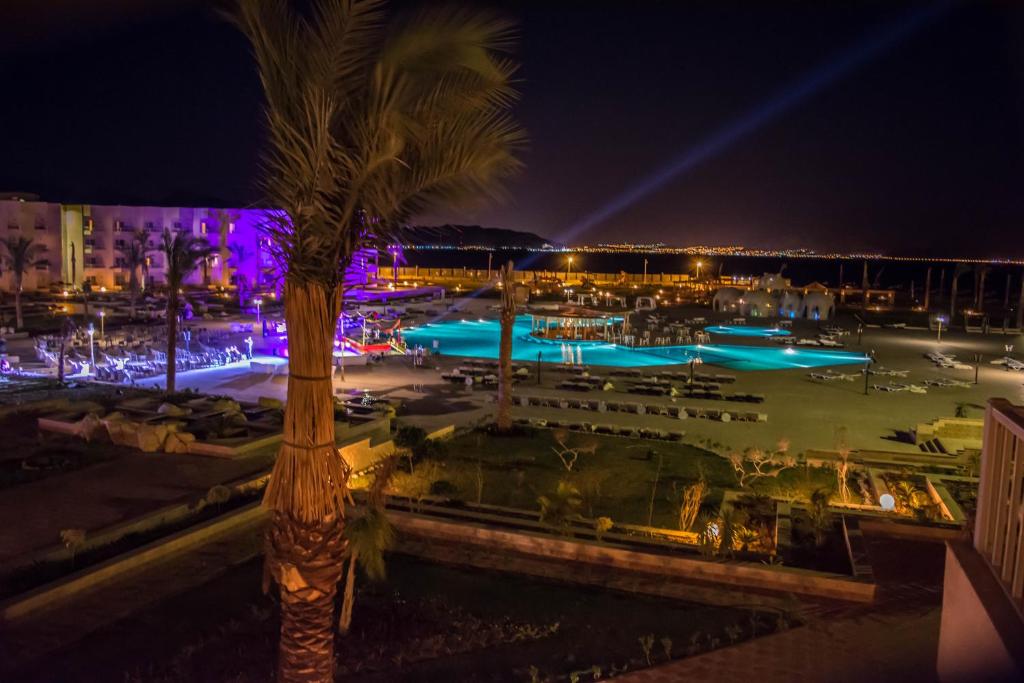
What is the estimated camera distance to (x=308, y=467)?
358 cm

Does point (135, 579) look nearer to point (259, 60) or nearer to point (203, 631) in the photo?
point (203, 631)

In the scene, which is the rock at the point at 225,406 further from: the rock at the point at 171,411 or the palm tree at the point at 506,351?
the palm tree at the point at 506,351

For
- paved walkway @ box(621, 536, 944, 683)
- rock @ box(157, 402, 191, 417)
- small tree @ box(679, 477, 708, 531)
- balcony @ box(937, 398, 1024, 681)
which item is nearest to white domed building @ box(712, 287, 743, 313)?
rock @ box(157, 402, 191, 417)

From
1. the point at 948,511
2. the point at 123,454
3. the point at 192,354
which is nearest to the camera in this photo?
the point at 948,511

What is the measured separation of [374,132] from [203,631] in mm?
4306

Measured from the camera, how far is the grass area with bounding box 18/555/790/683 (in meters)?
5.31

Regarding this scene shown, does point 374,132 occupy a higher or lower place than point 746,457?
higher

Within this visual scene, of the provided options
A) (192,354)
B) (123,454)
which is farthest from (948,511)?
(192,354)

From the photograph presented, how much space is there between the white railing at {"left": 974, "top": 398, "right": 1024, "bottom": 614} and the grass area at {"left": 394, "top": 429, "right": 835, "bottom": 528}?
5007 mm

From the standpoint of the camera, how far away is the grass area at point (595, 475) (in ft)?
31.6

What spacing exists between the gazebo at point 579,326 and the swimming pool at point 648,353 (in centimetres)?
97

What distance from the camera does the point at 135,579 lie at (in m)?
6.63

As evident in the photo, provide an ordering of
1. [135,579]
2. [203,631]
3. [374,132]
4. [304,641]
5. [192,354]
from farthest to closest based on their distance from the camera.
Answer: [192,354] < [135,579] < [203,631] < [304,641] < [374,132]

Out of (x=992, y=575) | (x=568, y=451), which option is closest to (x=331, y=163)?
(x=992, y=575)
